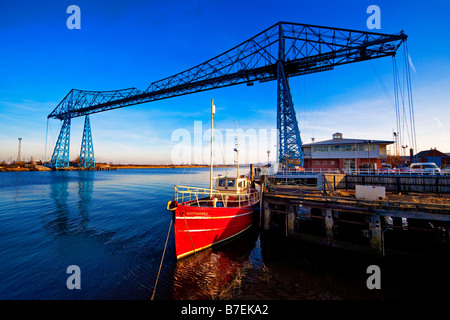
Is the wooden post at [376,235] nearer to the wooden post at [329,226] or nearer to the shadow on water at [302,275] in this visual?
the shadow on water at [302,275]

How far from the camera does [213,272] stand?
9320 millimetres

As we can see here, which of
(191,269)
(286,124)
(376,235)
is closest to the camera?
(191,269)

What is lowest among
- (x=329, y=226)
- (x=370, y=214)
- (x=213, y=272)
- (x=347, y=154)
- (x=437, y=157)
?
(x=213, y=272)

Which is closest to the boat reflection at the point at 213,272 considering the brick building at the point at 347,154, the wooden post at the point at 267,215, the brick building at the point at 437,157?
the wooden post at the point at 267,215

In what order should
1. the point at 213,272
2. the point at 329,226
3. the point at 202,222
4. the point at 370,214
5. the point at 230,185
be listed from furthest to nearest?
the point at 230,185, the point at 329,226, the point at 202,222, the point at 370,214, the point at 213,272

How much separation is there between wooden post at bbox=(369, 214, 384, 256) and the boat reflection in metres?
6.94

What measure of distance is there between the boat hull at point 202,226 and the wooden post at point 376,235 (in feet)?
25.8

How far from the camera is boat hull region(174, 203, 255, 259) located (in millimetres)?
10117

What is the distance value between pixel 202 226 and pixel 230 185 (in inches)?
206

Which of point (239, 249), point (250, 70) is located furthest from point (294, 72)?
point (239, 249)
